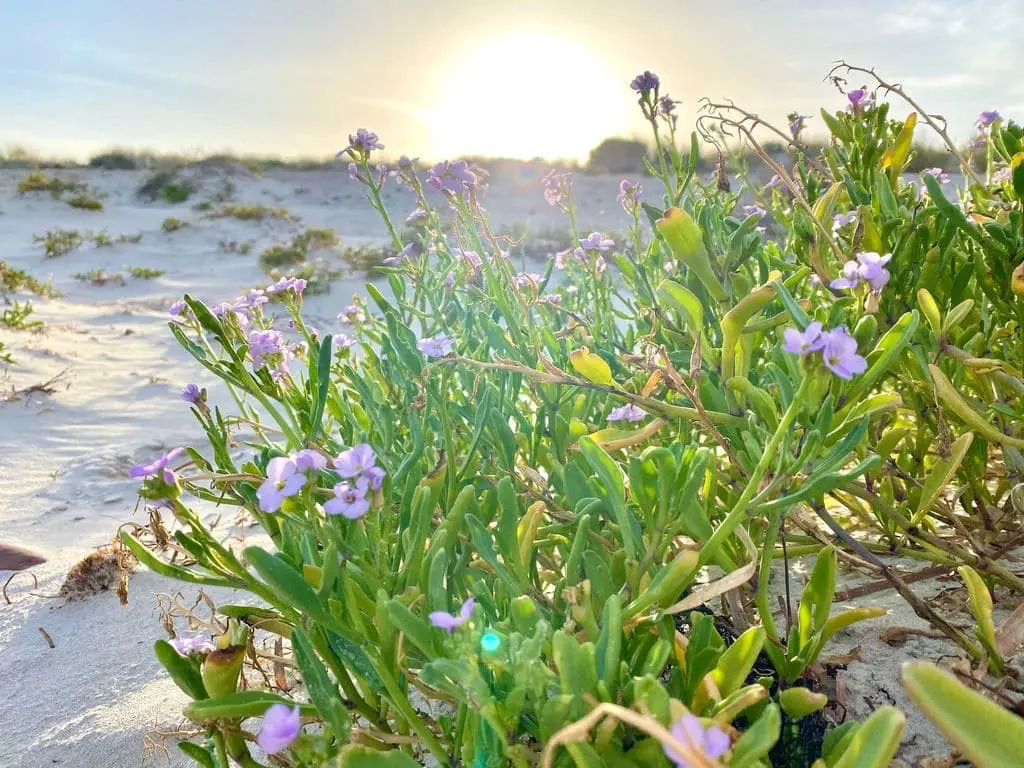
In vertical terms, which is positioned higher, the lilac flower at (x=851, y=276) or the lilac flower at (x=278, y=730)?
the lilac flower at (x=851, y=276)

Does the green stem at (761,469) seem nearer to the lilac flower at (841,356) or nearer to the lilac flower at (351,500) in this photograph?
the lilac flower at (841,356)

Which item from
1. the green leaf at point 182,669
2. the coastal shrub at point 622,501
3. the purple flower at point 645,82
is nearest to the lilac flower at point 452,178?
the coastal shrub at point 622,501

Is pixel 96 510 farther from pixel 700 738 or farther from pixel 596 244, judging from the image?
pixel 700 738

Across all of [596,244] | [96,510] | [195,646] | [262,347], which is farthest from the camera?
[96,510]

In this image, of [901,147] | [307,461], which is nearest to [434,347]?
[307,461]

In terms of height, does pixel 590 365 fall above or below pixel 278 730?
above

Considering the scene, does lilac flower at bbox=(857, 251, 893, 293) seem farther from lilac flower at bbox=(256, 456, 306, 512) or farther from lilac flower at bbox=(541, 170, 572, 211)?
lilac flower at bbox=(541, 170, 572, 211)
